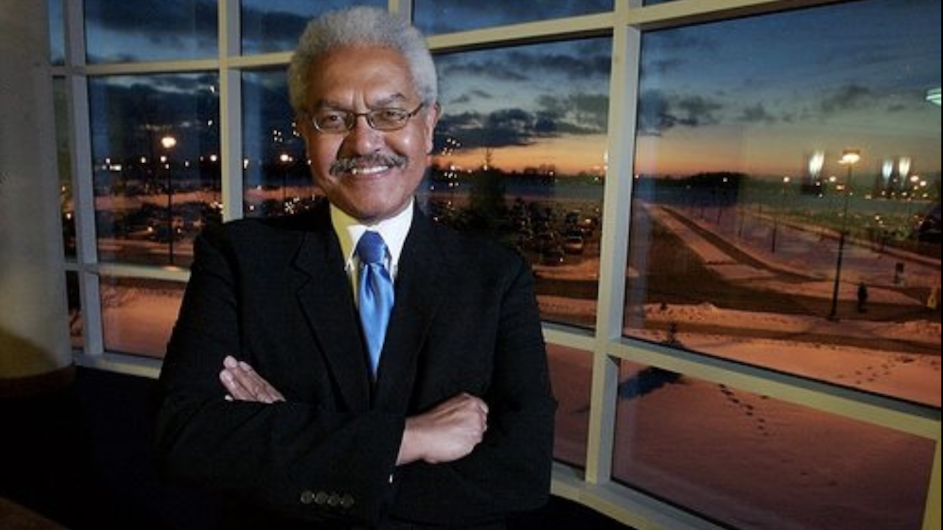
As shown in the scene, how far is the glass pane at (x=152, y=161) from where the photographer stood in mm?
3947

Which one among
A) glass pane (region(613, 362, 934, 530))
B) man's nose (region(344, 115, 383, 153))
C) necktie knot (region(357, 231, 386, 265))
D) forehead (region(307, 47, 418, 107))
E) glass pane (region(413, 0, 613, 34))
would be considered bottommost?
glass pane (region(613, 362, 934, 530))

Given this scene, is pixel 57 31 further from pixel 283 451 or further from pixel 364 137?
pixel 283 451

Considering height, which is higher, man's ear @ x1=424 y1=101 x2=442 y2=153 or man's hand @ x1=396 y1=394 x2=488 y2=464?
man's ear @ x1=424 y1=101 x2=442 y2=153

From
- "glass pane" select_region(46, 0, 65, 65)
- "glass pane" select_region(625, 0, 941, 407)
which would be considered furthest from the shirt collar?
"glass pane" select_region(46, 0, 65, 65)

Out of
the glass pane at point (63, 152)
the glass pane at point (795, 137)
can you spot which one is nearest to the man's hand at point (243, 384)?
the glass pane at point (795, 137)

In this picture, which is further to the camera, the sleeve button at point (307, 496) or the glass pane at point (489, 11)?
the glass pane at point (489, 11)

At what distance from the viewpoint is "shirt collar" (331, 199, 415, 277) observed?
1.19 m

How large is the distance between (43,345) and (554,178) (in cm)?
355

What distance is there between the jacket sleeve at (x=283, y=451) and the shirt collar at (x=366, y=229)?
31cm

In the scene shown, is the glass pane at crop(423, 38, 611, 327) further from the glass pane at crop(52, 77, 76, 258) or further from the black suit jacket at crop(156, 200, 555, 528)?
the glass pane at crop(52, 77, 76, 258)

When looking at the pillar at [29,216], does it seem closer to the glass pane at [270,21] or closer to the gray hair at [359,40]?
the glass pane at [270,21]

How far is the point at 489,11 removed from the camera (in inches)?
116

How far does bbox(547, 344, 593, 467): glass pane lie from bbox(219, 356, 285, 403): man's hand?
23.7 inches

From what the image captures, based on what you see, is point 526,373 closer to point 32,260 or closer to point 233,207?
point 233,207
